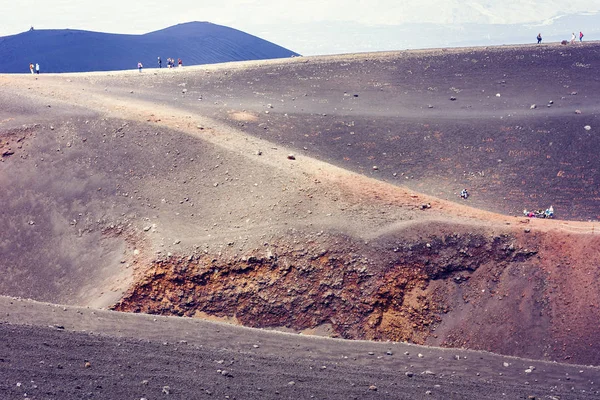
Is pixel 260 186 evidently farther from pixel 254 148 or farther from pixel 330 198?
pixel 254 148

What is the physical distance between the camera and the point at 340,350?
46.2 ft

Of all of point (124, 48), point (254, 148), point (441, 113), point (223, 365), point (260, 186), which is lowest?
point (223, 365)

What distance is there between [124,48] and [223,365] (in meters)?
55.9

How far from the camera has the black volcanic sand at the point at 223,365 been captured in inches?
432

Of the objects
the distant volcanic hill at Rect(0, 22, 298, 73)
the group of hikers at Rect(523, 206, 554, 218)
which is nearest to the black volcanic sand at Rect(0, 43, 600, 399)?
the group of hikers at Rect(523, 206, 554, 218)

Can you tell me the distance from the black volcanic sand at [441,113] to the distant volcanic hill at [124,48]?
29955mm

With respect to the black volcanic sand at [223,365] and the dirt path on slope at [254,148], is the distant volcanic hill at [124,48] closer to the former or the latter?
the dirt path on slope at [254,148]

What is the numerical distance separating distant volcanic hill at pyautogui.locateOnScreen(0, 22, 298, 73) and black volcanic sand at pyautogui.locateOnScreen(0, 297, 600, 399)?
160ft

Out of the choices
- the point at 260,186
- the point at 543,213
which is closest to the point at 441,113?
the point at 543,213

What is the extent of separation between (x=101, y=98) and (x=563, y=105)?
962 inches

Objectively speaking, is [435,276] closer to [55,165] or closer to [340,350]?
[340,350]

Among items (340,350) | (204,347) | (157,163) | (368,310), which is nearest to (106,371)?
(204,347)

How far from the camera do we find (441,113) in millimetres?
29969

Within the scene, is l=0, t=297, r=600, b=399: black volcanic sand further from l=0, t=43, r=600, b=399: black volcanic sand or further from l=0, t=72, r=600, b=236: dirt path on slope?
l=0, t=72, r=600, b=236: dirt path on slope
